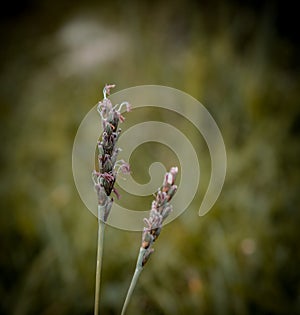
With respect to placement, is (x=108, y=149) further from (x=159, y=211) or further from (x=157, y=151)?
(x=157, y=151)

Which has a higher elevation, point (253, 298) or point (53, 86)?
point (53, 86)

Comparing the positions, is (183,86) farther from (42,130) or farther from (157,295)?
(157,295)

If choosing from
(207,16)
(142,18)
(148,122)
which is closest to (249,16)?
(207,16)

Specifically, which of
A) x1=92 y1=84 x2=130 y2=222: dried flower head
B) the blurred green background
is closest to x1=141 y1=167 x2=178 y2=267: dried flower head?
x1=92 y1=84 x2=130 y2=222: dried flower head

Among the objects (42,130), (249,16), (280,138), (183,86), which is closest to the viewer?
Answer: (280,138)

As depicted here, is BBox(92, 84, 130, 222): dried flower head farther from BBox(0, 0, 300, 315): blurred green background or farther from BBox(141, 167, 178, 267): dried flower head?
BBox(0, 0, 300, 315): blurred green background

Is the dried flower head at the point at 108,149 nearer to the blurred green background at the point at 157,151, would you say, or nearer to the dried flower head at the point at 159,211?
the dried flower head at the point at 159,211

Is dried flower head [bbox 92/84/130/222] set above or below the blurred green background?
below

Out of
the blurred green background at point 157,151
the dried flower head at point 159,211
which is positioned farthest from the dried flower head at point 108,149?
the blurred green background at point 157,151

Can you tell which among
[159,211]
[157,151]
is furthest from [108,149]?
[157,151]
